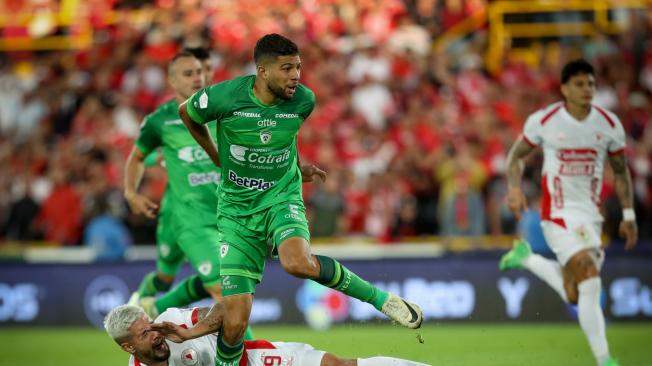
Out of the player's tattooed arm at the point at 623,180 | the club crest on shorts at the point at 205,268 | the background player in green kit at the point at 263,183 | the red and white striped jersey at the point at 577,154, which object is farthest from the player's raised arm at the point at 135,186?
the player's tattooed arm at the point at 623,180

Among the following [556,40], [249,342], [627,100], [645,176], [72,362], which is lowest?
[72,362]

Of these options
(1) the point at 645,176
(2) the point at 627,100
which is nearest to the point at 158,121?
(1) the point at 645,176

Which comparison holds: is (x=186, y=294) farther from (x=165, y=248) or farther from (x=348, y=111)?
(x=348, y=111)

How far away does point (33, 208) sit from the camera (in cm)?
1859

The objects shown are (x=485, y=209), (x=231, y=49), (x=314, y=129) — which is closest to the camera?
(x=485, y=209)

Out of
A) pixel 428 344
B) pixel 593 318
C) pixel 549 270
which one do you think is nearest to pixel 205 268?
pixel 549 270

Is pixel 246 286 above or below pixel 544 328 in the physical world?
above

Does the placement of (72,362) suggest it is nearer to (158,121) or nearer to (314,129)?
(158,121)

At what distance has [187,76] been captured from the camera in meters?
10.5

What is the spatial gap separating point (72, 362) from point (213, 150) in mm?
4565

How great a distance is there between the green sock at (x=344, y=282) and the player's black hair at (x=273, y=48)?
1553 mm

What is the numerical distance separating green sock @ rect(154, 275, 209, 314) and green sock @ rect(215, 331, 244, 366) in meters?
Answer: 2.44

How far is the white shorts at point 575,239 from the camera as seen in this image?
9.95m

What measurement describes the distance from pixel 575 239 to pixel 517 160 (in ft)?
3.21
